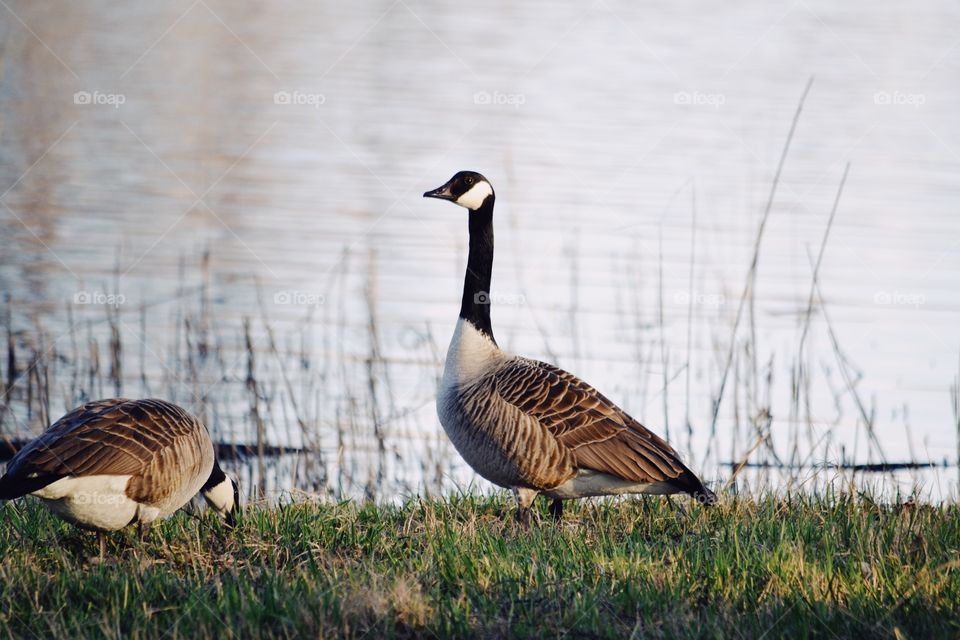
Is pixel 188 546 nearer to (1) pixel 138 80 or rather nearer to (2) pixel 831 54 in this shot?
(1) pixel 138 80

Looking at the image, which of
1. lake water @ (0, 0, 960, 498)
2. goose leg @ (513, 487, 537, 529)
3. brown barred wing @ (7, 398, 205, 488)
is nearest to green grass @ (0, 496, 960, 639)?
goose leg @ (513, 487, 537, 529)

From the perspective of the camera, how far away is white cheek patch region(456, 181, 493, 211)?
23.7 feet

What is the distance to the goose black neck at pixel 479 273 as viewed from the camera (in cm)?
705

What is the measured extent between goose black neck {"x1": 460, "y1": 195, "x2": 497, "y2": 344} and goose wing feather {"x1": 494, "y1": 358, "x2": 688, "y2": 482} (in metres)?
0.44

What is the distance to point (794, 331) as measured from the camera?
1151cm

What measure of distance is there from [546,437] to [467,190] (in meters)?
1.79

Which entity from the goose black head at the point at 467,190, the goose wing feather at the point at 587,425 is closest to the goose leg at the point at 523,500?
the goose wing feather at the point at 587,425

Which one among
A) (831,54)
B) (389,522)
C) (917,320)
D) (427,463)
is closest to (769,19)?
(831,54)

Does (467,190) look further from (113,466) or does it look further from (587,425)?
(113,466)

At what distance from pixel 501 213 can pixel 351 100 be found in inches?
309

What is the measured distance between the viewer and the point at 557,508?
648 centimetres

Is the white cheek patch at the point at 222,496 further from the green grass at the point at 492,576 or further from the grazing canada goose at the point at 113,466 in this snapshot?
the green grass at the point at 492,576

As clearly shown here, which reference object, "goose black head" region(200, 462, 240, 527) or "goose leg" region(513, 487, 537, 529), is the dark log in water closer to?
"goose leg" region(513, 487, 537, 529)

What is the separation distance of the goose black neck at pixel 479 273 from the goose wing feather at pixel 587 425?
44 centimetres
